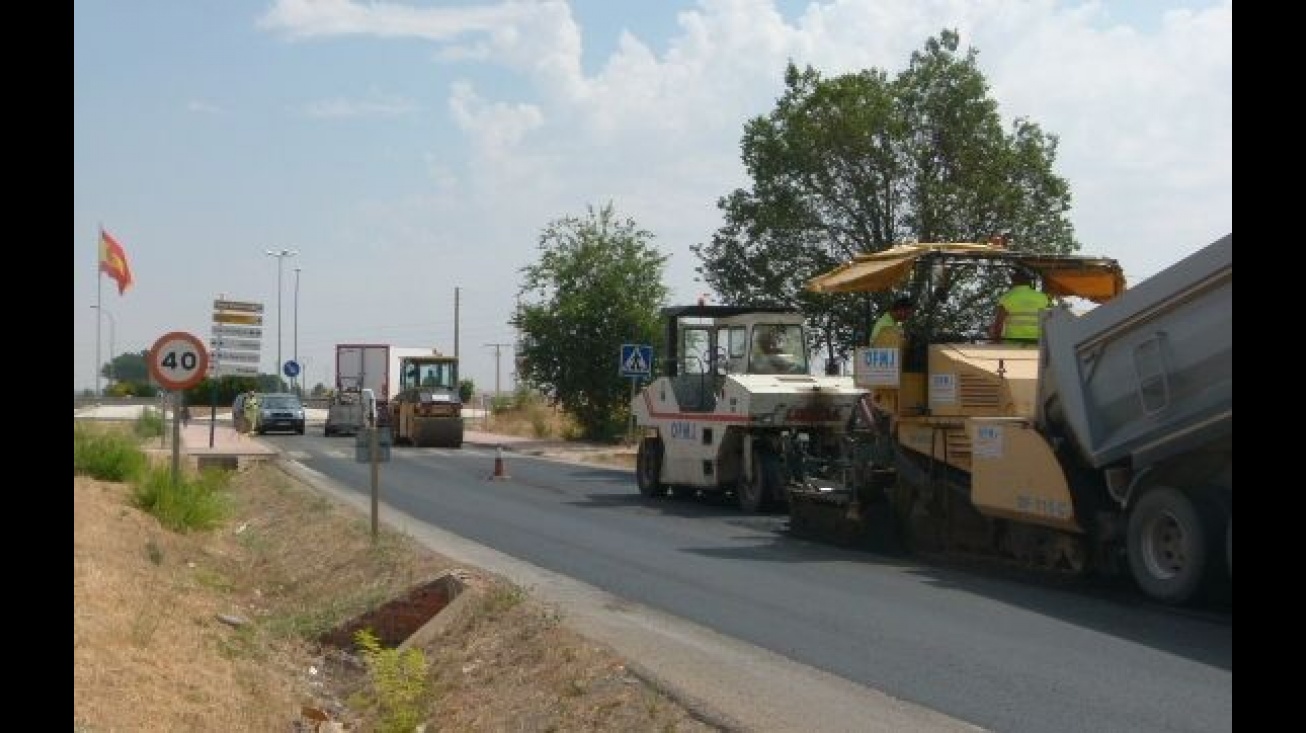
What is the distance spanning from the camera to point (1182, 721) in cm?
817

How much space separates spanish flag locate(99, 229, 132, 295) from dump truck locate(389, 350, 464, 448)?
56.2ft

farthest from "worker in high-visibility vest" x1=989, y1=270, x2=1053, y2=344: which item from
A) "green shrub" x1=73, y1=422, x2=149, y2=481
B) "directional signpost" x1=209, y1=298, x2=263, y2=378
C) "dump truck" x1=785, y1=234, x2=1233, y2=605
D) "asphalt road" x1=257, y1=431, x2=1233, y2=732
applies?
"directional signpost" x1=209, y1=298, x2=263, y2=378

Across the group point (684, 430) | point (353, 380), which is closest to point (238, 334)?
point (684, 430)

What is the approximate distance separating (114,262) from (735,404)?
1272cm

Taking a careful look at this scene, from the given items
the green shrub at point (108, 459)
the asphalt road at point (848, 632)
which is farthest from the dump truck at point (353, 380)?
the asphalt road at point (848, 632)

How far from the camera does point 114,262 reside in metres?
27.6

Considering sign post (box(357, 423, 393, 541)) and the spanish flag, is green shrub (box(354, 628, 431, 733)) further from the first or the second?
the spanish flag

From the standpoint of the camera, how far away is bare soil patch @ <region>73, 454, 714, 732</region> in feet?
27.6

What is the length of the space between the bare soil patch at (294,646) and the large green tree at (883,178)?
19454 millimetres

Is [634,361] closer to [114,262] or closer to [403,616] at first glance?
[114,262]

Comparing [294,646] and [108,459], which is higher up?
[108,459]

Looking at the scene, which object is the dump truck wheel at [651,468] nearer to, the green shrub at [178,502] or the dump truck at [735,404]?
the dump truck at [735,404]

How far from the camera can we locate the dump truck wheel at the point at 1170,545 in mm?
11477
